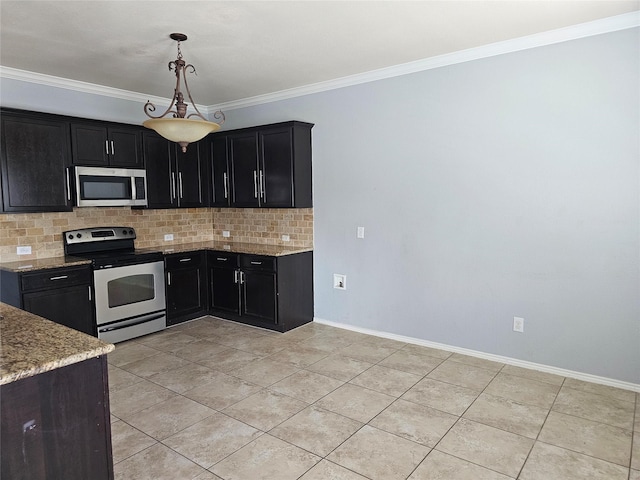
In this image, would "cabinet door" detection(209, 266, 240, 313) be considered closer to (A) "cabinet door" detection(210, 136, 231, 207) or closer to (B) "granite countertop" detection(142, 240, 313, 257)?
(B) "granite countertop" detection(142, 240, 313, 257)

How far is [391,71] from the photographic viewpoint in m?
3.99

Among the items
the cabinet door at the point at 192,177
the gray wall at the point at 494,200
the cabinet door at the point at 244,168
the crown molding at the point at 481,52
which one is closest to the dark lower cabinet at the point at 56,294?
the cabinet door at the point at 192,177

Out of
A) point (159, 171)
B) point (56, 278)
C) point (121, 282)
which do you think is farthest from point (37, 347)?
point (159, 171)

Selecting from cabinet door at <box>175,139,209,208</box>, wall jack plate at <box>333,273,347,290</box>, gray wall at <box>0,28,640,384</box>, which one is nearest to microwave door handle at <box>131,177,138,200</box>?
cabinet door at <box>175,139,209,208</box>

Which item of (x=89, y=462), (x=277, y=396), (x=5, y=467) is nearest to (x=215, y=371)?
(x=277, y=396)

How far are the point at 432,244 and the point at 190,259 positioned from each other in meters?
2.71

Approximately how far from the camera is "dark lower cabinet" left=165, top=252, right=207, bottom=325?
466 centimetres

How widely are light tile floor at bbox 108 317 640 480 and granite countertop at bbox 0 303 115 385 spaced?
3.10 feet

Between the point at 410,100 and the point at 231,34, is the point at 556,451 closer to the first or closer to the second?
the point at 410,100

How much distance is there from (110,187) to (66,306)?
126cm

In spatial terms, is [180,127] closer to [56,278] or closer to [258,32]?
[258,32]

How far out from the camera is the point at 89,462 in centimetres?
168

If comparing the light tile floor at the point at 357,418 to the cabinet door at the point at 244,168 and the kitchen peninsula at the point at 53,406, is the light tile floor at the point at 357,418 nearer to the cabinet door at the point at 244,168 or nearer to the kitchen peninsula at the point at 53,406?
the kitchen peninsula at the point at 53,406

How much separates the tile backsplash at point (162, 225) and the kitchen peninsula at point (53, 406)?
8.72 ft
